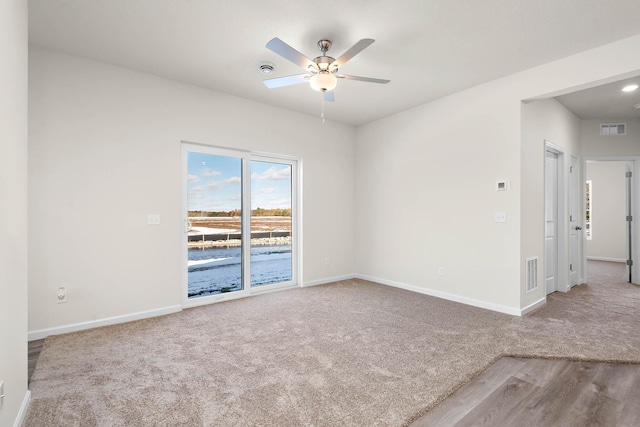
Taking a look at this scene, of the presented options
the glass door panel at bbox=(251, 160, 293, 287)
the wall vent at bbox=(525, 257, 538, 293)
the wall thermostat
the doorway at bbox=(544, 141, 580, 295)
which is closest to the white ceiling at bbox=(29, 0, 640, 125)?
the wall thermostat

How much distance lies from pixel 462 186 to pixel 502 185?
20.1 inches

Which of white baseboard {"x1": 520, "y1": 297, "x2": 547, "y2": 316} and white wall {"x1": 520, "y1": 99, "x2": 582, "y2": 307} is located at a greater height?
white wall {"x1": 520, "y1": 99, "x2": 582, "y2": 307}

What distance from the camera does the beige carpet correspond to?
75.0 inches

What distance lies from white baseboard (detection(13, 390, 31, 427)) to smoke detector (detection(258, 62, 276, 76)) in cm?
330

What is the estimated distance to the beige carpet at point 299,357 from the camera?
1904 millimetres

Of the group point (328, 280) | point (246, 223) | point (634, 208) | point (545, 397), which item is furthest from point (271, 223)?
point (634, 208)

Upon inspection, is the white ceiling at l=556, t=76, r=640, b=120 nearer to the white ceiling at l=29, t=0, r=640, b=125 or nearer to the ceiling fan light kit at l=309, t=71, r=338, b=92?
the white ceiling at l=29, t=0, r=640, b=125

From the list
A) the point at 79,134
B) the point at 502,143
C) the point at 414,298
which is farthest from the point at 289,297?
the point at 502,143

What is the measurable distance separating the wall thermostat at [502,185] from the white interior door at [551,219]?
3.89 feet

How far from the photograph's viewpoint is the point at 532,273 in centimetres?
380

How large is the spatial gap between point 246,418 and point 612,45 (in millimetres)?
4355

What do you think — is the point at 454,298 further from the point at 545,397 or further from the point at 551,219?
the point at 545,397

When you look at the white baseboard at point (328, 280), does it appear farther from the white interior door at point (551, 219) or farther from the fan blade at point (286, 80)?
the fan blade at point (286, 80)

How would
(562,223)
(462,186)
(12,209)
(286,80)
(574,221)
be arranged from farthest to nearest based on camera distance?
(574,221)
(562,223)
(462,186)
(286,80)
(12,209)
